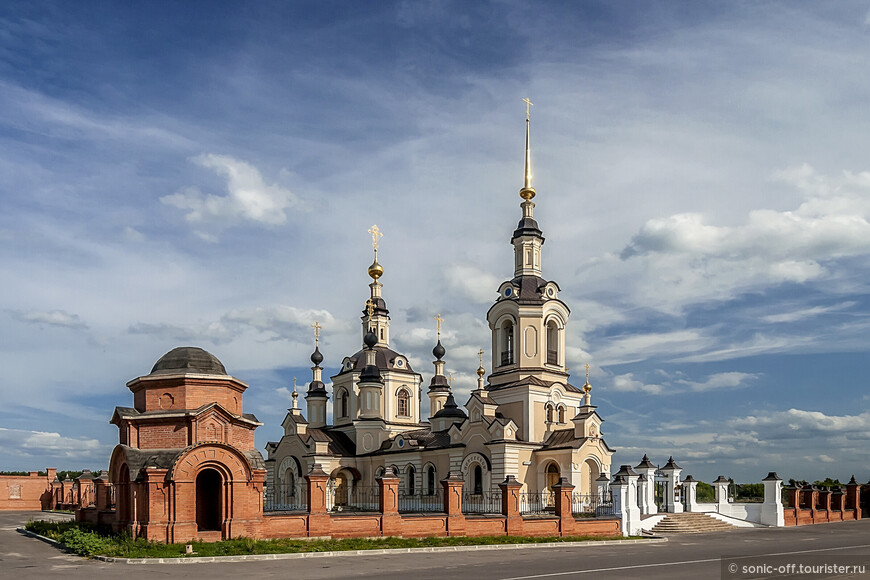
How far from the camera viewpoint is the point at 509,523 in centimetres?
2536

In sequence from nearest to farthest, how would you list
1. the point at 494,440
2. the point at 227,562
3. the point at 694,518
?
the point at 227,562 → the point at 694,518 → the point at 494,440

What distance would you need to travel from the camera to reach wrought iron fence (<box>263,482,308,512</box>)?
47.0 meters

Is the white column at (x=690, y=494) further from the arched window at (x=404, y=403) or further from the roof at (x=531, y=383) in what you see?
the arched window at (x=404, y=403)

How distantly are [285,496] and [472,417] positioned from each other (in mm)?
15545

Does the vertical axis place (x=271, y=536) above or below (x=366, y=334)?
below

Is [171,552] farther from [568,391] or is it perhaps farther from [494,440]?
[568,391]

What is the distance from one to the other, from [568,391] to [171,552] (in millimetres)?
24108

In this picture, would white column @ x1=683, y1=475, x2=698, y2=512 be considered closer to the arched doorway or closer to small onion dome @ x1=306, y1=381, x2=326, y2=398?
the arched doorway

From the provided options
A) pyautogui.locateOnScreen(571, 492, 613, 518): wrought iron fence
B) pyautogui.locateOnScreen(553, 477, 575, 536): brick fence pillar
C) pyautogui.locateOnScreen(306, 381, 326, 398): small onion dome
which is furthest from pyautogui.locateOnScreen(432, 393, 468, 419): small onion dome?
pyautogui.locateOnScreen(553, 477, 575, 536): brick fence pillar

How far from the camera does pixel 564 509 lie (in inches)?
1049

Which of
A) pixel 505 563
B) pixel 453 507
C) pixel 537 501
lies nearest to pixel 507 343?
pixel 537 501

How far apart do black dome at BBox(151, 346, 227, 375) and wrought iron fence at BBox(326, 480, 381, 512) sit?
72.2 feet

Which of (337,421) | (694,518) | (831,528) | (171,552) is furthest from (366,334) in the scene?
Result: (171,552)

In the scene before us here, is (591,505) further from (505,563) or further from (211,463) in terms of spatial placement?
(211,463)
